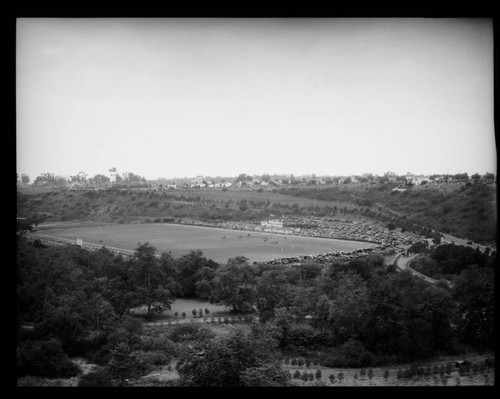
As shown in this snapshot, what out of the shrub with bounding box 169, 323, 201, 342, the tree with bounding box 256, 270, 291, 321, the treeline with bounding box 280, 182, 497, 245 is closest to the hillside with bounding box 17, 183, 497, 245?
the treeline with bounding box 280, 182, 497, 245

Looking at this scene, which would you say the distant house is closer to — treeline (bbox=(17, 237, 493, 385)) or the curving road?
the curving road

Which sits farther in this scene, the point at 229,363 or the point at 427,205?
the point at 427,205

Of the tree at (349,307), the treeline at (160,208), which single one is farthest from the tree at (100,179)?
the tree at (349,307)

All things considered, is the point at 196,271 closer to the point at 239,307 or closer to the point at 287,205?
the point at 239,307

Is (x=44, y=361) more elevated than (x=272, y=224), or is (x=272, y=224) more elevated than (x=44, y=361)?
(x=272, y=224)

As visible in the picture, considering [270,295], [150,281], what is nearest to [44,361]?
[150,281]

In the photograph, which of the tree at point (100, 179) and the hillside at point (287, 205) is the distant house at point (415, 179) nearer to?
the hillside at point (287, 205)
